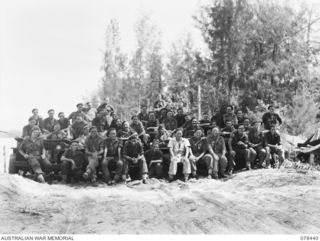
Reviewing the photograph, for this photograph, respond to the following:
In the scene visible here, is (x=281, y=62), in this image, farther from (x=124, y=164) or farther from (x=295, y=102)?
(x=124, y=164)

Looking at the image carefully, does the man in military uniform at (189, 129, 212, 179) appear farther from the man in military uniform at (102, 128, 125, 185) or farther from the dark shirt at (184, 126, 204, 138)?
the man in military uniform at (102, 128, 125, 185)

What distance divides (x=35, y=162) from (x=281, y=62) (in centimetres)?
1715

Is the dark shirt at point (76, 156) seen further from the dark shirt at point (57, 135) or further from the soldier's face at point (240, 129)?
the soldier's face at point (240, 129)

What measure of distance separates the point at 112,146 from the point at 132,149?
52 centimetres

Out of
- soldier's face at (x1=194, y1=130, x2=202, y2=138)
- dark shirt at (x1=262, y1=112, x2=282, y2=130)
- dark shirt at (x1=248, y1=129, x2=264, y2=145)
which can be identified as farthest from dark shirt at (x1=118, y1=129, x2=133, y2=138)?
dark shirt at (x1=262, y1=112, x2=282, y2=130)

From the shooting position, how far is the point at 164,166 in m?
13.1

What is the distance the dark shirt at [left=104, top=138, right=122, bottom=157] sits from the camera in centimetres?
1248

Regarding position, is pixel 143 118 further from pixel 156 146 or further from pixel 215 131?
pixel 215 131

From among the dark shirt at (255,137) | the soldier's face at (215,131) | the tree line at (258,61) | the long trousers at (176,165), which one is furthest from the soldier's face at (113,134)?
the tree line at (258,61)

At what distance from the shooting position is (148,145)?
13.1m

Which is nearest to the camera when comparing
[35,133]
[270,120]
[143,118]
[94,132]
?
[35,133]

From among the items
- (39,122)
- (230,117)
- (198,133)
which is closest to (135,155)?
(198,133)

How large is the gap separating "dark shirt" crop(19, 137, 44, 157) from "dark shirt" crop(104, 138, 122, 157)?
167 centimetres

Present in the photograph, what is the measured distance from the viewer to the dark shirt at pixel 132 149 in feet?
40.8
